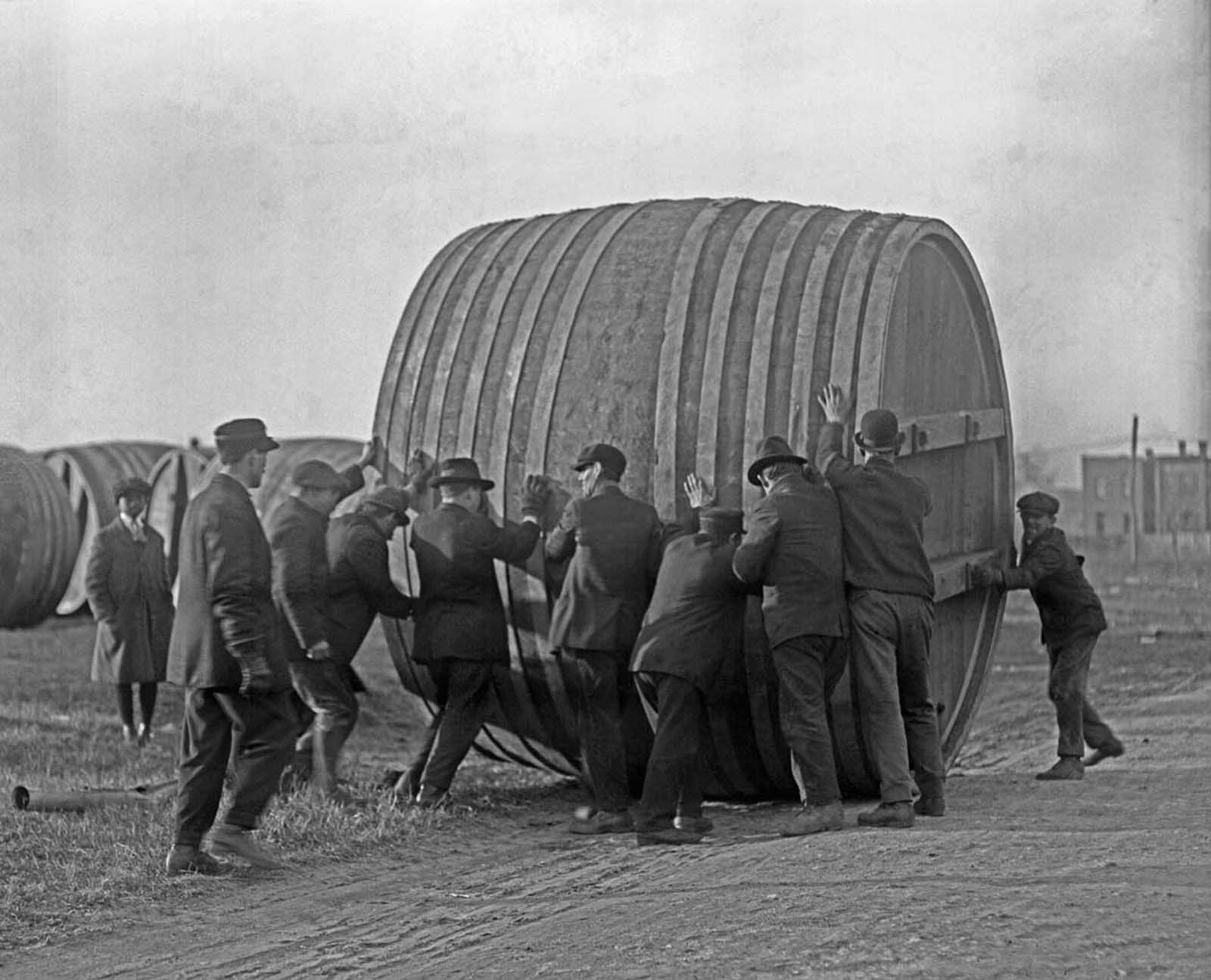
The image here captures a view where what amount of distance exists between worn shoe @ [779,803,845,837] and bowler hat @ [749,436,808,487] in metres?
1.40

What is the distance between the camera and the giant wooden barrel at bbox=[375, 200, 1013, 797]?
8.10 meters

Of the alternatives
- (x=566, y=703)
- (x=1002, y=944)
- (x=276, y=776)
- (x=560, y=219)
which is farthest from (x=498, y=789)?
(x=1002, y=944)

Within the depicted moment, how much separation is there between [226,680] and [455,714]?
177cm

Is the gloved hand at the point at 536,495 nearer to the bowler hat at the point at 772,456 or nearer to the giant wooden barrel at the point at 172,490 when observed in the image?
the bowler hat at the point at 772,456

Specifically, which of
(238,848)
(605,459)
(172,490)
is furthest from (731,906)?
(172,490)

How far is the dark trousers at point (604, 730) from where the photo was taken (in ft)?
26.9

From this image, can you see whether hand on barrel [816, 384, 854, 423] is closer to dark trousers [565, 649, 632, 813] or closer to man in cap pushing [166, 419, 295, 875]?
dark trousers [565, 649, 632, 813]

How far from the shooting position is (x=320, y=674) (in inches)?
351

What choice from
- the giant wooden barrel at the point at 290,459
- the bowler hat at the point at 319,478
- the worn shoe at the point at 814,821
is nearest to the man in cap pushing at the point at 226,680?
the bowler hat at the point at 319,478

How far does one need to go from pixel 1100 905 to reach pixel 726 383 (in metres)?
2.98

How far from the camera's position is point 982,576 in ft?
30.9

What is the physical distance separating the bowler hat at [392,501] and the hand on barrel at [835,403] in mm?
2088

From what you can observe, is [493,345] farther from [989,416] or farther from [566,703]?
Answer: [989,416]

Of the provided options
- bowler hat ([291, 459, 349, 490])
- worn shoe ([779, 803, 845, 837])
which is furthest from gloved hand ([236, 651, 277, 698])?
worn shoe ([779, 803, 845, 837])
